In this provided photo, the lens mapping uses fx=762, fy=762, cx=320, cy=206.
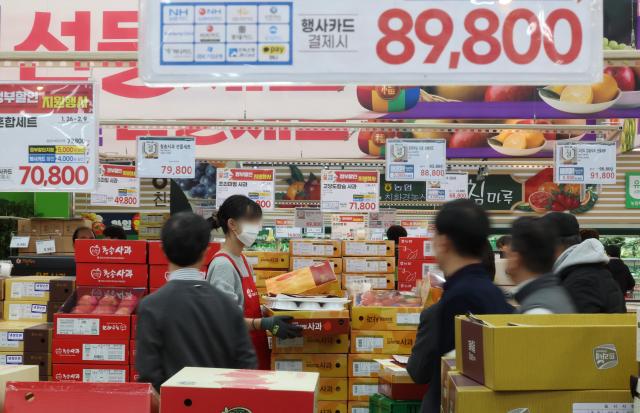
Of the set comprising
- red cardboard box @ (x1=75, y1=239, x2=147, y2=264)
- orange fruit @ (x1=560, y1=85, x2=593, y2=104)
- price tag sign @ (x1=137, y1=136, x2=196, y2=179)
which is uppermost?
orange fruit @ (x1=560, y1=85, x2=593, y2=104)

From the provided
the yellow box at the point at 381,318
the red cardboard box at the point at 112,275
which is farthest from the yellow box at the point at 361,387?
the red cardboard box at the point at 112,275

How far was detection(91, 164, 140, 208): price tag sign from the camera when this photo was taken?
44.2 ft

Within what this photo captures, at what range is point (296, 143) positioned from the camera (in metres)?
12.0

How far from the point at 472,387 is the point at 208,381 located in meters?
0.88

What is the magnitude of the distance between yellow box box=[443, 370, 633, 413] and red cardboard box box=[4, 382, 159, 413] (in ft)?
3.30

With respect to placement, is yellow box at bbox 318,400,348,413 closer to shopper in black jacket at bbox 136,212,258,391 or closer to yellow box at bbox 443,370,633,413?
shopper in black jacket at bbox 136,212,258,391

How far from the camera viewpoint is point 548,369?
97.2 inches

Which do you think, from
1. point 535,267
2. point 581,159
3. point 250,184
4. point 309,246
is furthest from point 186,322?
point 250,184

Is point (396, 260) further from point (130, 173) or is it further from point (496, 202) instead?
point (496, 202)

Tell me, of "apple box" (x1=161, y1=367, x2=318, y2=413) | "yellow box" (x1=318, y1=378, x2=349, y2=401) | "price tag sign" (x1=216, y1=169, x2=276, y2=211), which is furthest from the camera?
"price tag sign" (x1=216, y1=169, x2=276, y2=211)

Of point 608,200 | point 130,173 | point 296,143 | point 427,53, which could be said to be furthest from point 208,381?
point 608,200

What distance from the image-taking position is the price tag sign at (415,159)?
36.8 ft

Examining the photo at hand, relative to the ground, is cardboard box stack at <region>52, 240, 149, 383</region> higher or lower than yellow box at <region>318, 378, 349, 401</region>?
higher

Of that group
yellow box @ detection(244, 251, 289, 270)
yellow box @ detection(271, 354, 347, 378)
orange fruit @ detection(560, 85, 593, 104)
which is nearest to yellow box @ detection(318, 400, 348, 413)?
yellow box @ detection(271, 354, 347, 378)
